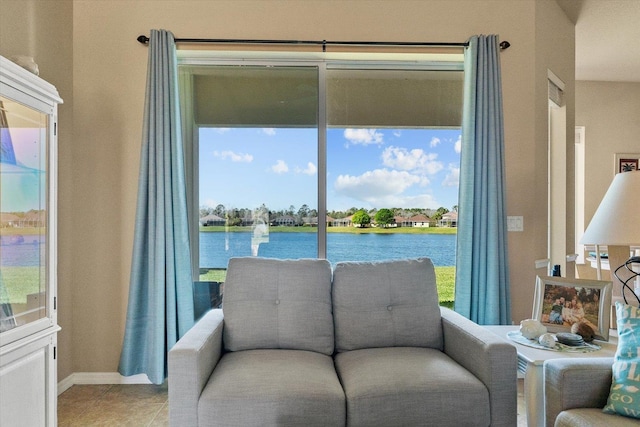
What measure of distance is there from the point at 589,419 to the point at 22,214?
243cm

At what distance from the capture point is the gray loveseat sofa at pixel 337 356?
185 cm

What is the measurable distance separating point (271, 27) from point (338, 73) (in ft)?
1.91

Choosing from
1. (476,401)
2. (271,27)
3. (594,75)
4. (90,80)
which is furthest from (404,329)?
(594,75)

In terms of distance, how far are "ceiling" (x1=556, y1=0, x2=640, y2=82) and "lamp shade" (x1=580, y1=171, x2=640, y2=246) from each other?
2.24 m

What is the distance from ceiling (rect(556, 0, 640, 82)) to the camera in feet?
12.4

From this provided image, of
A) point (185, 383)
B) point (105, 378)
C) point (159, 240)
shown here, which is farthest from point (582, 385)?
point (105, 378)

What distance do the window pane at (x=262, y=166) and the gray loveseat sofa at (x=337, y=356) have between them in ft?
2.53

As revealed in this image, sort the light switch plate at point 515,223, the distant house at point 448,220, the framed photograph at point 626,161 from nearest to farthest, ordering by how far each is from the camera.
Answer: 1. the light switch plate at point 515,223
2. the distant house at point 448,220
3. the framed photograph at point 626,161

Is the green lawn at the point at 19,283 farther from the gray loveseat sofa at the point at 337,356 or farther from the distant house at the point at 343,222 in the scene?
the distant house at the point at 343,222

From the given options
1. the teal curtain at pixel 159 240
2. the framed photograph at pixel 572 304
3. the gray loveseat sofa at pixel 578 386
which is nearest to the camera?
the gray loveseat sofa at pixel 578 386

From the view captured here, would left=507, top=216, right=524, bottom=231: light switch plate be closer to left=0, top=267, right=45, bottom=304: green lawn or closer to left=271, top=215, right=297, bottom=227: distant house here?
left=271, top=215, right=297, bottom=227: distant house

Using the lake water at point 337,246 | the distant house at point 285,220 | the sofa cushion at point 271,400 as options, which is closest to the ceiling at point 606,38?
the lake water at point 337,246

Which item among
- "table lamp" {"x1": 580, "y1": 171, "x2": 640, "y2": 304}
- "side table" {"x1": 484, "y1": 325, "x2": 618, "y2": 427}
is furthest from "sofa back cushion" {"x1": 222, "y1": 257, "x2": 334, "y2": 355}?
"table lamp" {"x1": 580, "y1": 171, "x2": 640, "y2": 304}

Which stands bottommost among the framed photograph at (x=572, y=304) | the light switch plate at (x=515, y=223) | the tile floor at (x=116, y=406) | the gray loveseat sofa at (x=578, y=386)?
the tile floor at (x=116, y=406)
